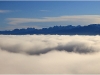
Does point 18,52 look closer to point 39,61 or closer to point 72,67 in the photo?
point 39,61

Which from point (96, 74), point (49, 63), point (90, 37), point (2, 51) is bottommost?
point (96, 74)

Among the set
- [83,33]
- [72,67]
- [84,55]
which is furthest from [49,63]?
[83,33]

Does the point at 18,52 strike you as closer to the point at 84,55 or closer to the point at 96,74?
the point at 84,55

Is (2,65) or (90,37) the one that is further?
(90,37)

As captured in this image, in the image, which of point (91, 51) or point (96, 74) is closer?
point (96, 74)

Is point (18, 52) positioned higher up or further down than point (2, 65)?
higher up

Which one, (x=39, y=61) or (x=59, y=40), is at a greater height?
(x=59, y=40)

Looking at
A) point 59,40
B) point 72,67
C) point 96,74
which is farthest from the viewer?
point 59,40

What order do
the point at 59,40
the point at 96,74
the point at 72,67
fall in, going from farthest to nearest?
the point at 59,40
the point at 72,67
the point at 96,74

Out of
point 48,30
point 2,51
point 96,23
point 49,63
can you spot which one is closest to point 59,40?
point 48,30
